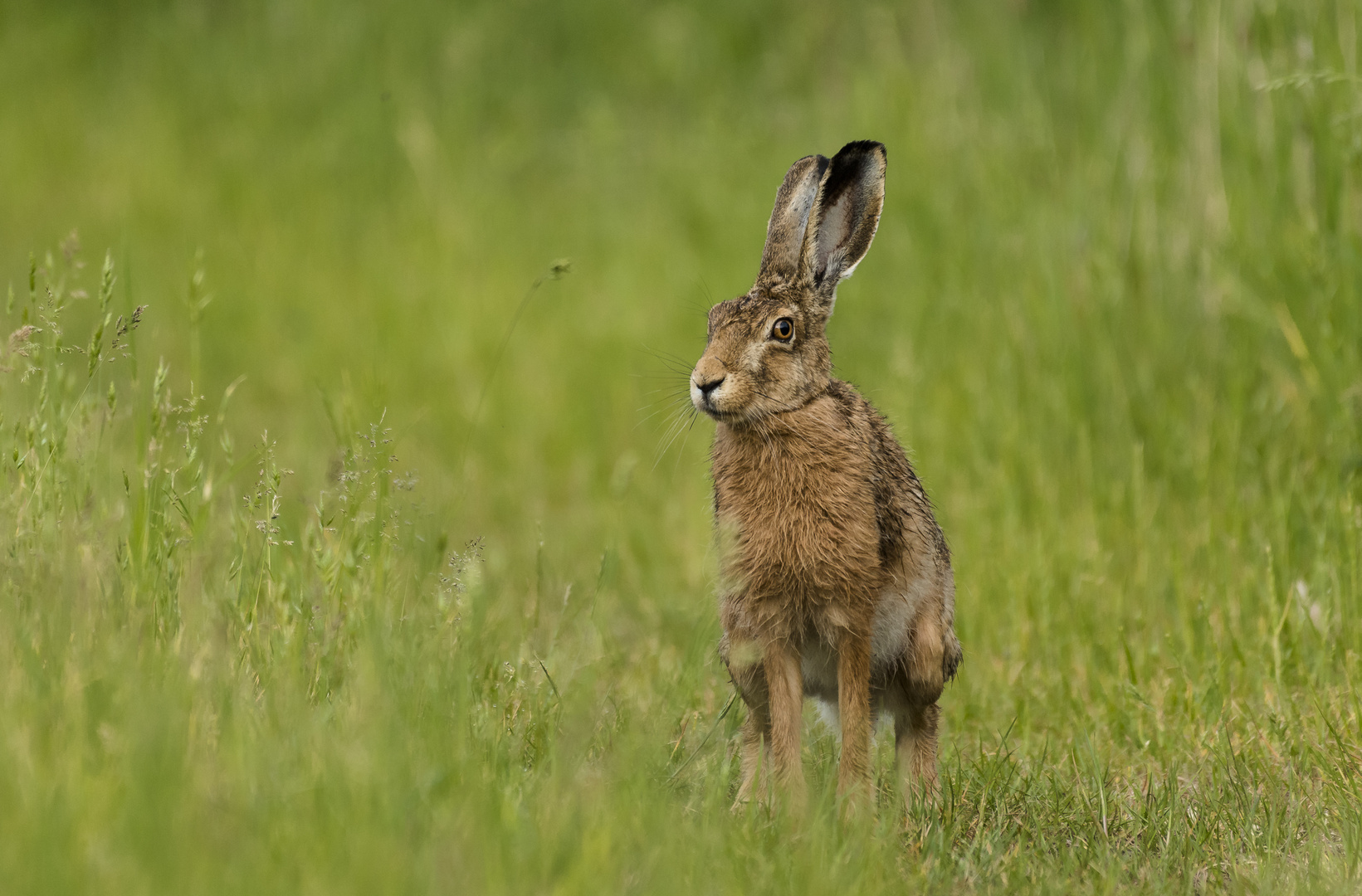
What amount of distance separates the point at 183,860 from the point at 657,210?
844cm

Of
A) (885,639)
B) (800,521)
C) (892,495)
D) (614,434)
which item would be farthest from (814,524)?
(614,434)

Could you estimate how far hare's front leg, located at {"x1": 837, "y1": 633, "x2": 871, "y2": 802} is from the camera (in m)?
4.03

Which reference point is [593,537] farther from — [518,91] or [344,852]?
[518,91]

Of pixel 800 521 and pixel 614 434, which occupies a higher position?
pixel 614 434

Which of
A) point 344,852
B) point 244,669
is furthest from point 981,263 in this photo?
point 344,852

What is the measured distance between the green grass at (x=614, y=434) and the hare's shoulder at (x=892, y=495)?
62cm

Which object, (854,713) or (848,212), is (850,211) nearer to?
(848,212)

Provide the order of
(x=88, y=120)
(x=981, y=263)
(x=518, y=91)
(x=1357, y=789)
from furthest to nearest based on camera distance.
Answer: (x=518, y=91)
(x=88, y=120)
(x=981, y=263)
(x=1357, y=789)

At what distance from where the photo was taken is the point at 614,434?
8422mm

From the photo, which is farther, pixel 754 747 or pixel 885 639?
pixel 754 747

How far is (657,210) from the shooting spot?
10727 mm

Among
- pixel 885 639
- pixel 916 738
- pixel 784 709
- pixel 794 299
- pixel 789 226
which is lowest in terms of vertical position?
pixel 916 738

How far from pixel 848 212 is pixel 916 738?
151 centimetres

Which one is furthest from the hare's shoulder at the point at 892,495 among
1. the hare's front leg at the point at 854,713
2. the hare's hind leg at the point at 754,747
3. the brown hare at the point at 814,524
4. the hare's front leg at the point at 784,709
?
the hare's hind leg at the point at 754,747
